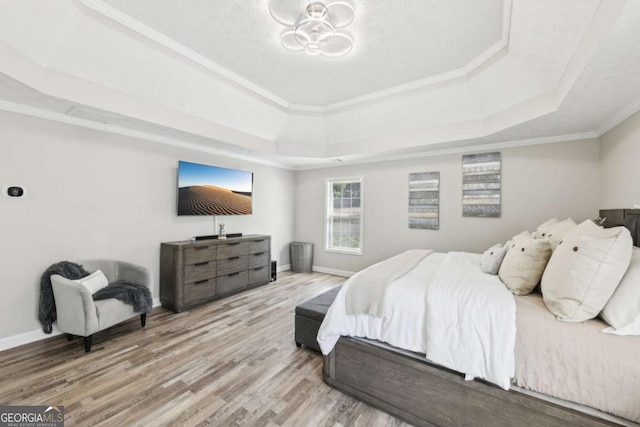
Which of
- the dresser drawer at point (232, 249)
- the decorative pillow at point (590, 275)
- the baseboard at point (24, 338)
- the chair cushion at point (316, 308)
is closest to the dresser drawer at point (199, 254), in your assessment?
the dresser drawer at point (232, 249)

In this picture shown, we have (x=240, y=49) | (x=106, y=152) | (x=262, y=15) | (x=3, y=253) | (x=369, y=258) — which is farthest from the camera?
(x=369, y=258)

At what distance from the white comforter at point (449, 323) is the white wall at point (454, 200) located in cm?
222

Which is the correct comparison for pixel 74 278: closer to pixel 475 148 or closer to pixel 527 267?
pixel 527 267

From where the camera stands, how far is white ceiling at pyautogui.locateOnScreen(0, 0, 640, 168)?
1.96m

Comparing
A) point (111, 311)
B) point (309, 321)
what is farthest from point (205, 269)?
point (309, 321)

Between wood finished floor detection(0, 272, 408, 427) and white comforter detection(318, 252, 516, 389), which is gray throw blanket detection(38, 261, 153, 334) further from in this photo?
white comforter detection(318, 252, 516, 389)

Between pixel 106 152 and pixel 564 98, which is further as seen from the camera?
pixel 106 152

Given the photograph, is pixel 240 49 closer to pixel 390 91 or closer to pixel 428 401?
pixel 390 91

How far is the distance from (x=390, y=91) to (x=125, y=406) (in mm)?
4095

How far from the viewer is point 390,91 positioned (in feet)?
11.3

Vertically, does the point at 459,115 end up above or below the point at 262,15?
below

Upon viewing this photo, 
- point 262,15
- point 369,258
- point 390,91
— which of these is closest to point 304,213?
point 369,258

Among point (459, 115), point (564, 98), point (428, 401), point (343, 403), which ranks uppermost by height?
point (459, 115)

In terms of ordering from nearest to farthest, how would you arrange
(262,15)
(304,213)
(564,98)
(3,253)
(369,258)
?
1. (262,15)
2. (564,98)
3. (3,253)
4. (369,258)
5. (304,213)
